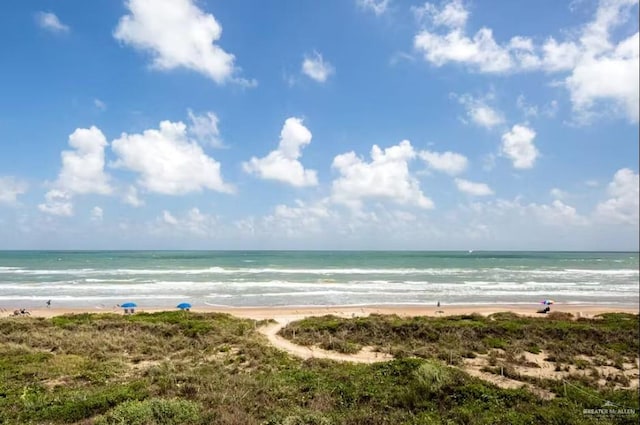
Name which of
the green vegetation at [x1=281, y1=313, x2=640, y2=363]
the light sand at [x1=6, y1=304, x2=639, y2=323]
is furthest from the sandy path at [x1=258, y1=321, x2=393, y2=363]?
the light sand at [x1=6, y1=304, x2=639, y2=323]

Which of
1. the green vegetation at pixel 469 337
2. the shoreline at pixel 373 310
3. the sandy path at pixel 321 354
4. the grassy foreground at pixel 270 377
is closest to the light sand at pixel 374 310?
the shoreline at pixel 373 310

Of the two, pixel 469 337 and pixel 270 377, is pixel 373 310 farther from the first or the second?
pixel 270 377

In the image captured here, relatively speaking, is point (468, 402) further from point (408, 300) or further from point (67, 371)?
point (408, 300)

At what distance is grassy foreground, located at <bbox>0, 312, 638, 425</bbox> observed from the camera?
8594mm

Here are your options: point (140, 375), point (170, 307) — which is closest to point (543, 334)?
point (140, 375)

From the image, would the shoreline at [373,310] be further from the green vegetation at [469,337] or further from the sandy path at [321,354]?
the sandy path at [321,354]

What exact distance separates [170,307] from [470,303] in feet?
89.6

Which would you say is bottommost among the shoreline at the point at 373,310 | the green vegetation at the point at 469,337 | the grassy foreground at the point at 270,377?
the shoreline at the point at 373,310

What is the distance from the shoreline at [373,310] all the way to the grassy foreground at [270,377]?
834 centimetres

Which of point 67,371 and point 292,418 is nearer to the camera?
point 292,418

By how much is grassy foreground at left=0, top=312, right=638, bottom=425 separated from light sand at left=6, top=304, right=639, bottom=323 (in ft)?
26.7

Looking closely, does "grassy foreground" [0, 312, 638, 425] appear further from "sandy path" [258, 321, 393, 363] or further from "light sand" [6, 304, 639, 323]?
"light sand" [6, 304, 639, 323]

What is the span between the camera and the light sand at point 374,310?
28.1m

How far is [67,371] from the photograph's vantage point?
40.0ft
